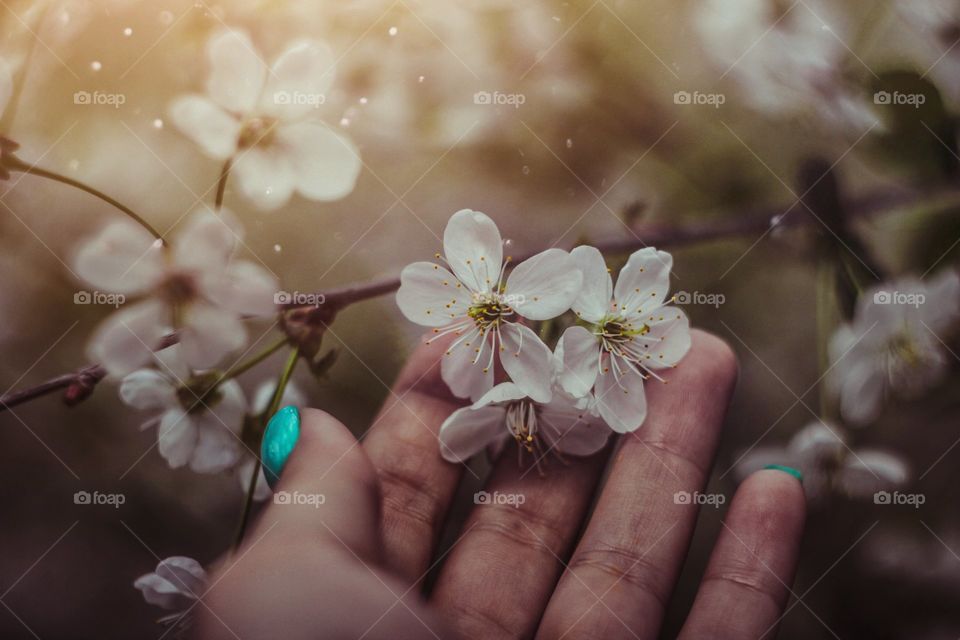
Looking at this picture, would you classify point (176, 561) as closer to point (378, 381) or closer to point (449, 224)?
point (378, 381)

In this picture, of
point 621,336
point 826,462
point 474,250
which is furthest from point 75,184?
point 826,462

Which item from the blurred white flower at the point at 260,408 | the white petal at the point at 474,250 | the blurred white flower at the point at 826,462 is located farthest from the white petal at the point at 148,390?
the blurred white flower at the point at 826,462

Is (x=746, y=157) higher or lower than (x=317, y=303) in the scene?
lower

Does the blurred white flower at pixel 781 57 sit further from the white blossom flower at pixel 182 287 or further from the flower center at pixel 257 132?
the white blossom flower at pixel 182 287

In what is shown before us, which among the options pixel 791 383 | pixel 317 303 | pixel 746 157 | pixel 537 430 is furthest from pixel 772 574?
pixel 317 303

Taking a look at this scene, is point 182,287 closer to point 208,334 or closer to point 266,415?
point 208,334

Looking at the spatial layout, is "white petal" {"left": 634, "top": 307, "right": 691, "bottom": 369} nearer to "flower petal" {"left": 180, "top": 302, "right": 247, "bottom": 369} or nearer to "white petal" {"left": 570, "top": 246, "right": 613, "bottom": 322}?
"white petal" {"left": 570, "top": 246, "right": 613, "bottom": 322}

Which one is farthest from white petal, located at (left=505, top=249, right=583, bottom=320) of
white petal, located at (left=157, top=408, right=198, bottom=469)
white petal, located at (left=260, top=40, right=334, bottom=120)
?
white petal, located at (left=157, top=408, right=198, bottom=469)
